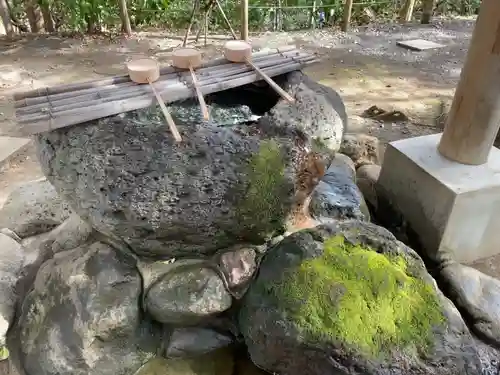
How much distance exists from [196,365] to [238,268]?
1.71ft

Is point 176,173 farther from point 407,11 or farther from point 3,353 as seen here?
point 407,11

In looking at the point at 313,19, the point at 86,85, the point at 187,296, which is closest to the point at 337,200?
the point at 187,296

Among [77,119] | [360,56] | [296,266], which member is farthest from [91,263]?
[360,56]

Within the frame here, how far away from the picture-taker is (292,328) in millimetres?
1939

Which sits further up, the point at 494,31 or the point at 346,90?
the point at 494,31

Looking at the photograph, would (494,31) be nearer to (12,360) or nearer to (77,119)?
(77,119)

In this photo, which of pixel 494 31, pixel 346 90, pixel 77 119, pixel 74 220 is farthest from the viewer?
pixel 346 90

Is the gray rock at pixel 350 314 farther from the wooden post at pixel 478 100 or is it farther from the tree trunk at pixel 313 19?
the tree trunk at pixel 313 19

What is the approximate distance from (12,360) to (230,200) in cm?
124

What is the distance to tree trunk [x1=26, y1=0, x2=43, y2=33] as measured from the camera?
24.0ft

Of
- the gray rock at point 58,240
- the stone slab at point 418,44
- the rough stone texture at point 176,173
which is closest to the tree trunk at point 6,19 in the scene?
the gray rock at point 58,240

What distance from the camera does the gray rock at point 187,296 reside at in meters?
2.16

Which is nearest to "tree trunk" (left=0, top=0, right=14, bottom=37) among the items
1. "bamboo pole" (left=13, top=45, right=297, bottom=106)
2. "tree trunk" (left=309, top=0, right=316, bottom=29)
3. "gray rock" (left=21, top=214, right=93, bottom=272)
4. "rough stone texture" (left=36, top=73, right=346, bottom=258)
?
"tree trunk" (left=309, top=0, right=316, bottom=29)

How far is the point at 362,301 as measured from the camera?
2.00m
